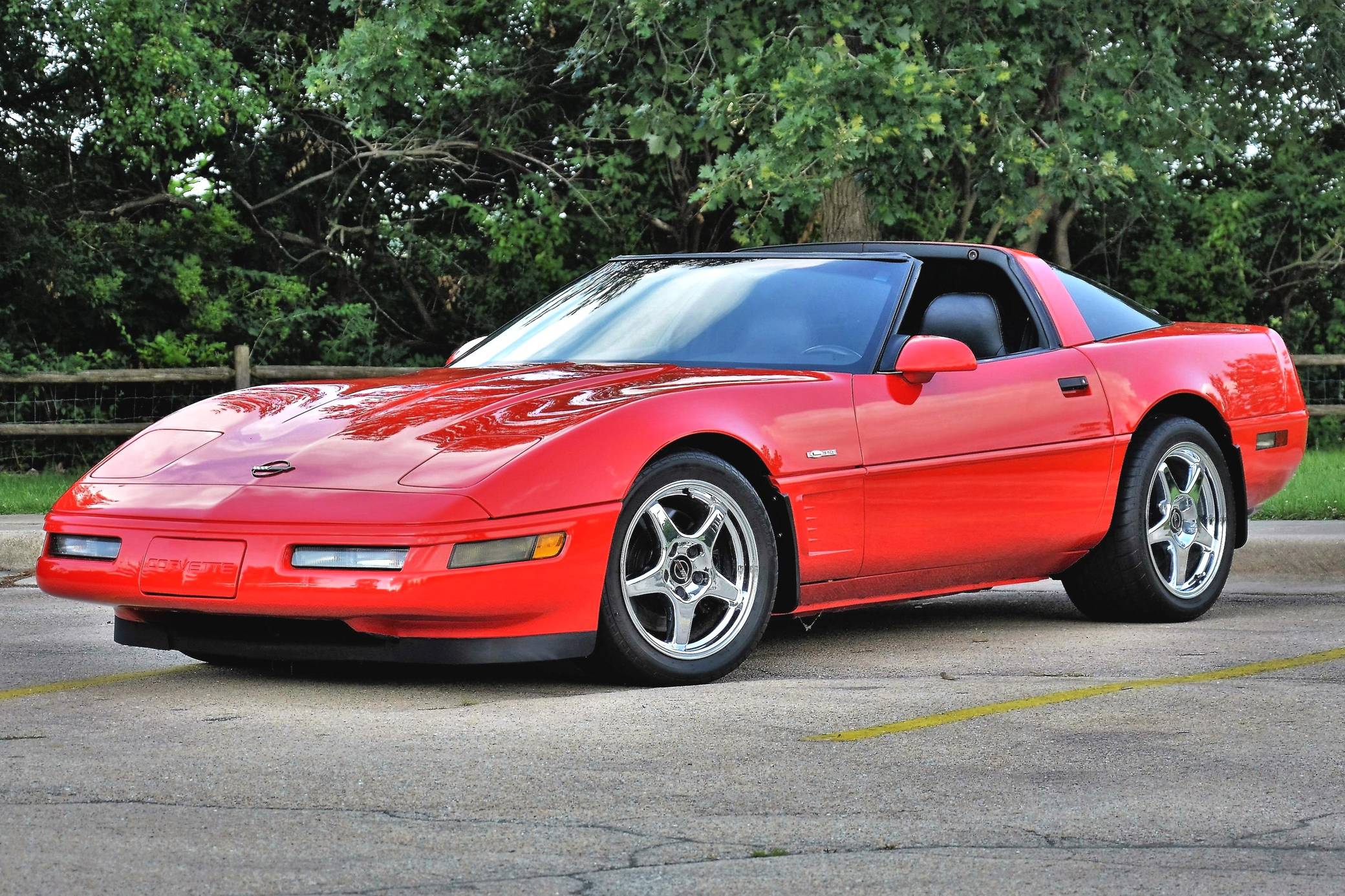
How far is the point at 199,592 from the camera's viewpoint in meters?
5.50

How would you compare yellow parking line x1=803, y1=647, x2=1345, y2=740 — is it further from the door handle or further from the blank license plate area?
the blank license plate area

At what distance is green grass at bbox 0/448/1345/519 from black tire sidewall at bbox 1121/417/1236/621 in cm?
397

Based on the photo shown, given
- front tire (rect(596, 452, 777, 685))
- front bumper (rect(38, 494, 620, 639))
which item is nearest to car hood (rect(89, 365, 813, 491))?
front bumper (rect(38, 494, 620, 639))

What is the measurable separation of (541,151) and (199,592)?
16.2 m

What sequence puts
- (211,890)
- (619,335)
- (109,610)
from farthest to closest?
(109,610) < (619,335) < (211,890)

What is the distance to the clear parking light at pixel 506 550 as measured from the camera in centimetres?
538

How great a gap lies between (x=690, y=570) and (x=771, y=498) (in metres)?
0.43

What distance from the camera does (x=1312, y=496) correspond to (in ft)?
42.1

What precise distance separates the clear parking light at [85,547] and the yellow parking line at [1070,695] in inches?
84.7

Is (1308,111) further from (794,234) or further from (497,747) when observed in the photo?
(497,747)

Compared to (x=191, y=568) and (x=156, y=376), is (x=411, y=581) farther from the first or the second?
(x=156, y=376)

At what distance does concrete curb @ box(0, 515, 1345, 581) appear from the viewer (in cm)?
984

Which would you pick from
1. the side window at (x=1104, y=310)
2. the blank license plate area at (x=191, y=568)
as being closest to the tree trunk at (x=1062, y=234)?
the side window at (x=1104, y=310)

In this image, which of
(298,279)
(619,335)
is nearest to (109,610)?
(619,335)
